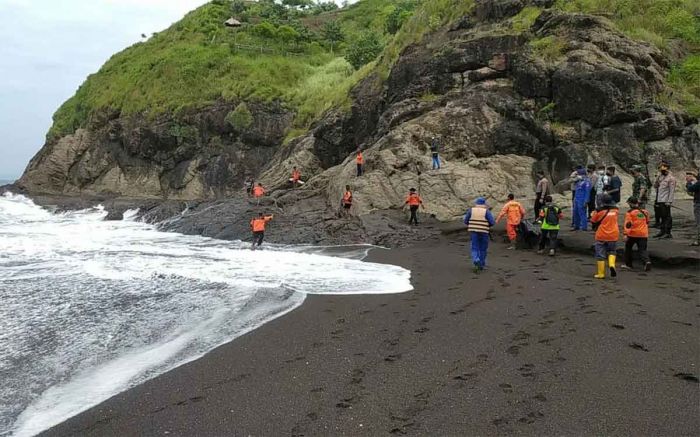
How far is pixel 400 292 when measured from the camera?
9.23m

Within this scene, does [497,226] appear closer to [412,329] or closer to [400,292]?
[400,292]

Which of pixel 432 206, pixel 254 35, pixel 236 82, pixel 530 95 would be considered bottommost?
pixel 432 206

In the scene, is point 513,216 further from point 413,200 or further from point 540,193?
point 413,200

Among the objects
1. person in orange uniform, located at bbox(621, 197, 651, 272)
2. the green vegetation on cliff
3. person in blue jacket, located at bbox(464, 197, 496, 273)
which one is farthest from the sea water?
the green vegetation on cliff

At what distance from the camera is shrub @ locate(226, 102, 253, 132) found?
123 ft

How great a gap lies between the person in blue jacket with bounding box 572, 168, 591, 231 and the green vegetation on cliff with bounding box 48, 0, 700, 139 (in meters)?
8.37

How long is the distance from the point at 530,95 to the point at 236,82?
88.4 feet

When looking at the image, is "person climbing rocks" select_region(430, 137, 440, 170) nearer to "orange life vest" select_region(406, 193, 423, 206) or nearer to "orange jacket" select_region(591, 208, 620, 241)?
"orange life vest" select_region(406, 193, 423, 206)

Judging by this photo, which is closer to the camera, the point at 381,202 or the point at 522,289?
the point at 522,289

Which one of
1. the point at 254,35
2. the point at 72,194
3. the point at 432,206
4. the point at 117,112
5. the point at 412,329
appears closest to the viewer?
the point at 412,329

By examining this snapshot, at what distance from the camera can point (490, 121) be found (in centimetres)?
2028

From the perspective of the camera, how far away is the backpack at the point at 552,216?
12367 millimetres

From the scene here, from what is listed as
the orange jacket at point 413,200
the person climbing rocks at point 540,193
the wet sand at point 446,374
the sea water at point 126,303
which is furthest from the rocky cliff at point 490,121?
the wet sand at point 446,374

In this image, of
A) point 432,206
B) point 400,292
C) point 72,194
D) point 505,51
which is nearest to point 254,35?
point 72,194
